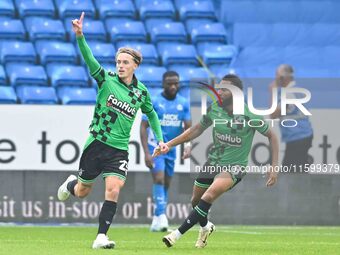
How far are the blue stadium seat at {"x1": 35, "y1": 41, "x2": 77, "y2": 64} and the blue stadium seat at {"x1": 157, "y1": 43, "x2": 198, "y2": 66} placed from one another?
1.75m

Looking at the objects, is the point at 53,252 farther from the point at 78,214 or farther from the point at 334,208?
the point at 334,208

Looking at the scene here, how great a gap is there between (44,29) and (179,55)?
2606 millimetres

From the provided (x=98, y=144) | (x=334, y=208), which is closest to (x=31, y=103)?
(x=334, y=208)

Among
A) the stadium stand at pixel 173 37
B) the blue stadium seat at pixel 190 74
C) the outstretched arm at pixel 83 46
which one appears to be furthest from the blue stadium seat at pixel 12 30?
the outstretched arm at pixel 83 46

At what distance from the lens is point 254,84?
19641 mm

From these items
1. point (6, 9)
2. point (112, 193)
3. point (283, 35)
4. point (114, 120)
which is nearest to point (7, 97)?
point (6, 9)

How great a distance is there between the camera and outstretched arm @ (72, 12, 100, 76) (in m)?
10.6

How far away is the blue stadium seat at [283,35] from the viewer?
22.3 metres

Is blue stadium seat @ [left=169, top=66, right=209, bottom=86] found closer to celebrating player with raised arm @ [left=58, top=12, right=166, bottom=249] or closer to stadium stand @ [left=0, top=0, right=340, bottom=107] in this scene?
stadium stand @ [left=0, top=0, right=340, bottom=107]

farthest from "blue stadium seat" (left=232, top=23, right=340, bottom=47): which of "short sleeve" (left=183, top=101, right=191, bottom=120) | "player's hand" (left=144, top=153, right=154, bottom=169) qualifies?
"player's hand" (left=144, top=153, right=154, bottom=169)

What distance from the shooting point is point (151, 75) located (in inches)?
801

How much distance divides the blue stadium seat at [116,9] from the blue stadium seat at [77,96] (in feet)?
9.47

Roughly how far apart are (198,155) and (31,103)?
3.01 metres

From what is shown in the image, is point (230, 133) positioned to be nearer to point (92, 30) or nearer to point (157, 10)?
point (92, 30)
